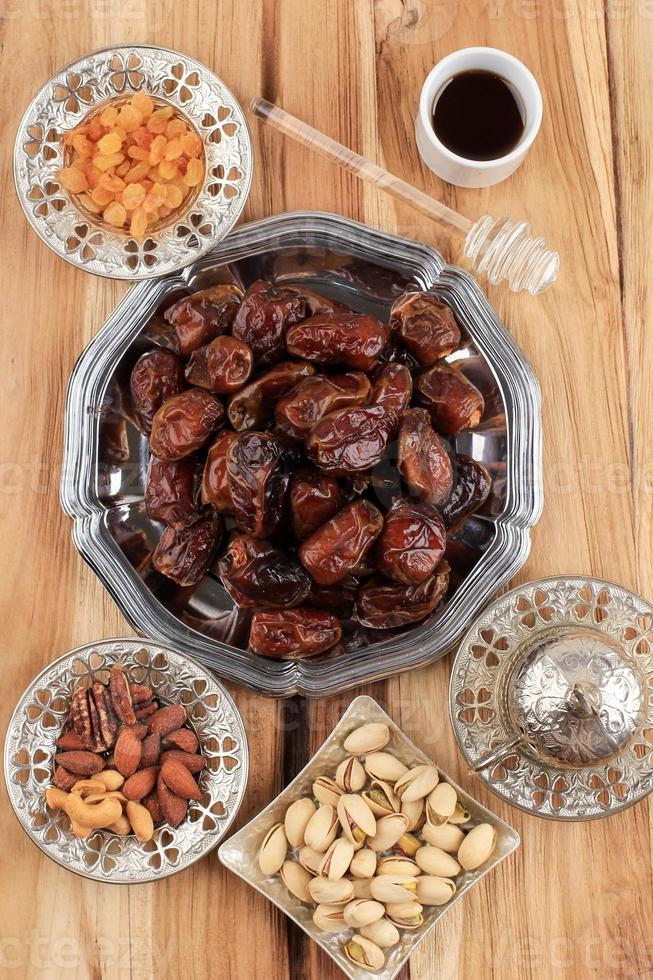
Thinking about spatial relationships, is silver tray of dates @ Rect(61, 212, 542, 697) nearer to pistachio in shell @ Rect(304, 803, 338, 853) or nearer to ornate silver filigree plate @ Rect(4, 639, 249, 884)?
ornate silver filigree plate @ Rect(4, 639, 249, 884)

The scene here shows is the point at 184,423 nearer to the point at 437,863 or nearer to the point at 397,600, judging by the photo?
the point at 397,600

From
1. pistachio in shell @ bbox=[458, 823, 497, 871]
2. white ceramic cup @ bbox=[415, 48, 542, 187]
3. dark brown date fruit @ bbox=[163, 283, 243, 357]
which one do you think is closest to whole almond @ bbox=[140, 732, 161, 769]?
pistachio in shell @ bbox=[458, 823, 497, 871]

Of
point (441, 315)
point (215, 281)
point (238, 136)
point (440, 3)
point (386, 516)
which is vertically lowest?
point (386, 516)

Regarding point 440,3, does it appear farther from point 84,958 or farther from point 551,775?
point 84,958

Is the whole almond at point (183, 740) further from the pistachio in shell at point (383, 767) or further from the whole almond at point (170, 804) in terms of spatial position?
the pistachio in shell at point (383, 767)

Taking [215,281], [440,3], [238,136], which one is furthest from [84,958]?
[440,3]

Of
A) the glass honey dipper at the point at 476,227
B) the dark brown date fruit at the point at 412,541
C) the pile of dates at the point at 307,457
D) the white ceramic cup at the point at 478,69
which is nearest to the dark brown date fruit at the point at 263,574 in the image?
the pile of dates at the point at 307,457

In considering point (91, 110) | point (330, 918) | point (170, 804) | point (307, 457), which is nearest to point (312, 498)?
point (307, 457)
